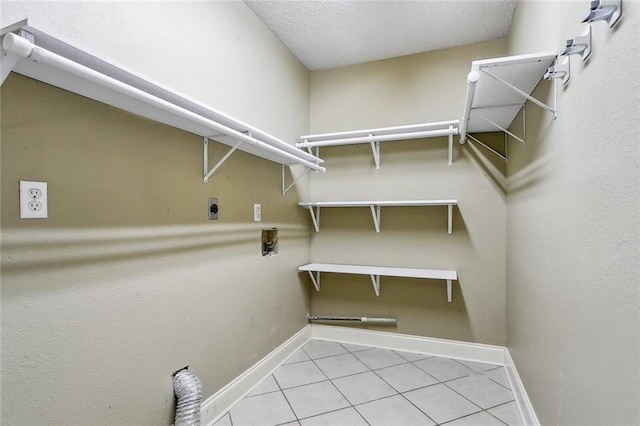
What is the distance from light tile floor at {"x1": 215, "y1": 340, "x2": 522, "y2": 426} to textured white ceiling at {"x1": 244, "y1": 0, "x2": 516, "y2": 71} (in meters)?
2.45

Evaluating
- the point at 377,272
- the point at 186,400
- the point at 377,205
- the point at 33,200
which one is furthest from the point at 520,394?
the point at 33,200

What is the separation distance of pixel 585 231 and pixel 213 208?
1.56 meters

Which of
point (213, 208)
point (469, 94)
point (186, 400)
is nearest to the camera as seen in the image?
point (186, 400)

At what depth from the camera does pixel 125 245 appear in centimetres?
117

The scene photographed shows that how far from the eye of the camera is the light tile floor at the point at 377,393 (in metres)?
1.62

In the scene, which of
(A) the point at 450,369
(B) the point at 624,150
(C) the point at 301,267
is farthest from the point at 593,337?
(C) the point at 301,267

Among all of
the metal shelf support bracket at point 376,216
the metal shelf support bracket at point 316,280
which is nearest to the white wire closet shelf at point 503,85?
the metal shelf support bracket at point 376,216

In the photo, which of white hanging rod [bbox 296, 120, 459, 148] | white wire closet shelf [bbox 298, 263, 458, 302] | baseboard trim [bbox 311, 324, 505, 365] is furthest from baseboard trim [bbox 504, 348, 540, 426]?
white hanging rod [bbox 296, 120, 459, 148]

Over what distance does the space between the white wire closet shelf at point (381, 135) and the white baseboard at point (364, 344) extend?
1.44 m

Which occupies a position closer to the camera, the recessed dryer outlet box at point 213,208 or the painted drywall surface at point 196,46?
the painted drywall surface at point 196,46

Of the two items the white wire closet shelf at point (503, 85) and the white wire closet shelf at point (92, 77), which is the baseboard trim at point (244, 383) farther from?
the white wire closet shelf at point (503, 85)

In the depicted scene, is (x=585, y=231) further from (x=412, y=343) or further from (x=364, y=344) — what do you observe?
(x=364, y=344)

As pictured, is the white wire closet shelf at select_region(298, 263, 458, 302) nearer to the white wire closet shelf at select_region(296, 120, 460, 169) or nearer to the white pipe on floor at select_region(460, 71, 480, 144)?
the white wire closet shelf at select_region(296, 120, 460, 169)

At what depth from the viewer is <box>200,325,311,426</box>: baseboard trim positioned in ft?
5.16
